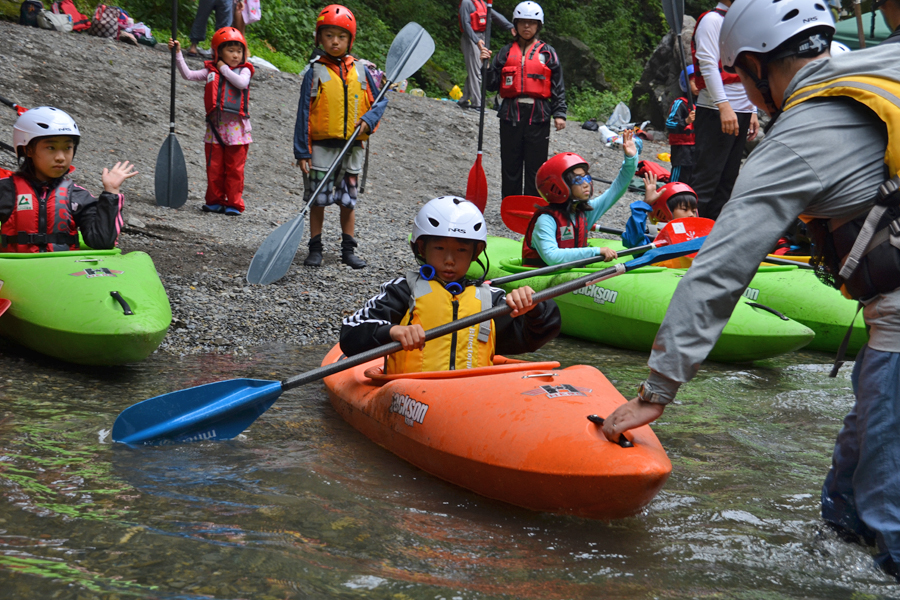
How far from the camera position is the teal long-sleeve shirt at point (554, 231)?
5.12m

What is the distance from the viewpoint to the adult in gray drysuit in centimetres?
179

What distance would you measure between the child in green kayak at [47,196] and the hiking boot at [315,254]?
1841 mm

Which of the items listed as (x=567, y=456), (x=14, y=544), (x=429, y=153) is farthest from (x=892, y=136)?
(x=429, y=153)

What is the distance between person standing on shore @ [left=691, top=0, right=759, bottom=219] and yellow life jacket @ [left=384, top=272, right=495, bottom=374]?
3.32 m

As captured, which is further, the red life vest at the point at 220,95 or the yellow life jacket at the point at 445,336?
the red life vest at the point at 220,95

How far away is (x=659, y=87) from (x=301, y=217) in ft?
35.6

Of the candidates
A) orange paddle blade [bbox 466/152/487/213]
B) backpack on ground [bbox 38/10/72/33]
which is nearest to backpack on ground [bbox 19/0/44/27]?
backpack on ground [bbox 38/10/72/33]

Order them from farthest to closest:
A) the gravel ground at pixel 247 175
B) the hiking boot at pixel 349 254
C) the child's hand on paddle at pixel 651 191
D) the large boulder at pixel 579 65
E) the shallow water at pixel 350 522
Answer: the large boulder at pixel 579 65
the hiking boot at pixel 349 254
the child's hand on paddle at pixel 651 191
the gravel ground at pixel 247 175
the shallow water at pixel 350 522

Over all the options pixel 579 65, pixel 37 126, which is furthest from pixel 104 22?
pixel 579 65

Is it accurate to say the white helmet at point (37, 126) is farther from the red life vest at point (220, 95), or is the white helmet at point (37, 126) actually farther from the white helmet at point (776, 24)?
the white helmet at point (776, 24)

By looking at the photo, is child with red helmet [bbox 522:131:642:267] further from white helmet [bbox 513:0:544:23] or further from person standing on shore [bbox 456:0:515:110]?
person standing on shore [bbox 456:0:515:110]

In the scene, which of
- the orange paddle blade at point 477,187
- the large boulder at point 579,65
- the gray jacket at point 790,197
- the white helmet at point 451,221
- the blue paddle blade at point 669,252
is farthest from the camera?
the large boulder at point 579,65

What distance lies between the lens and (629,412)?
7.00 feet

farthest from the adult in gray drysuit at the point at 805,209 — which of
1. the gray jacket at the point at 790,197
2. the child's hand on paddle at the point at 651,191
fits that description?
the child's hand on paddle at the point at 651,191
